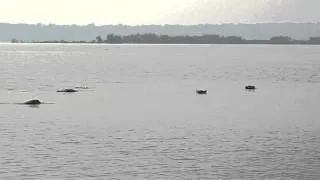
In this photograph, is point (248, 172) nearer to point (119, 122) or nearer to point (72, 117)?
point (119, 122)

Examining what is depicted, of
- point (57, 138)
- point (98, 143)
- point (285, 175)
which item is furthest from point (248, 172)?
point (57, 138)

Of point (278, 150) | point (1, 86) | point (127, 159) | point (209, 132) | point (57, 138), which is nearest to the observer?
point (127, 159)

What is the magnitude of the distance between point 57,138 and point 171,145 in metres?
7.80

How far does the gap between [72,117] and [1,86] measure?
43571 millimetres

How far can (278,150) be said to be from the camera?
40812mm

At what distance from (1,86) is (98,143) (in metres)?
58.4

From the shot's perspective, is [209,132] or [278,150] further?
[209,132]

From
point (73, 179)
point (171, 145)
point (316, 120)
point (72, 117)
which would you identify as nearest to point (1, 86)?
point (72, 117)

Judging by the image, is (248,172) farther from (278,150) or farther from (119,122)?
(119,122)

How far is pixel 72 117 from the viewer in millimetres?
57469

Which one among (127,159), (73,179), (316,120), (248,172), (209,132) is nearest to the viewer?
(73,179)

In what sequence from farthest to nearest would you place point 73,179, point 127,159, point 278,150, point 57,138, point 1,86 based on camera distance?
point 1,86
point 57,138
point 278,150
point 127,159
point 73,179

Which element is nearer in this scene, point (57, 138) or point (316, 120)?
point (57, 138)

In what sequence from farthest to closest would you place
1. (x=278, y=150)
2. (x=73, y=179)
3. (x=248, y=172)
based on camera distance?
(x=278, y=150), (x=248, y=172), (x=73, y=179)
